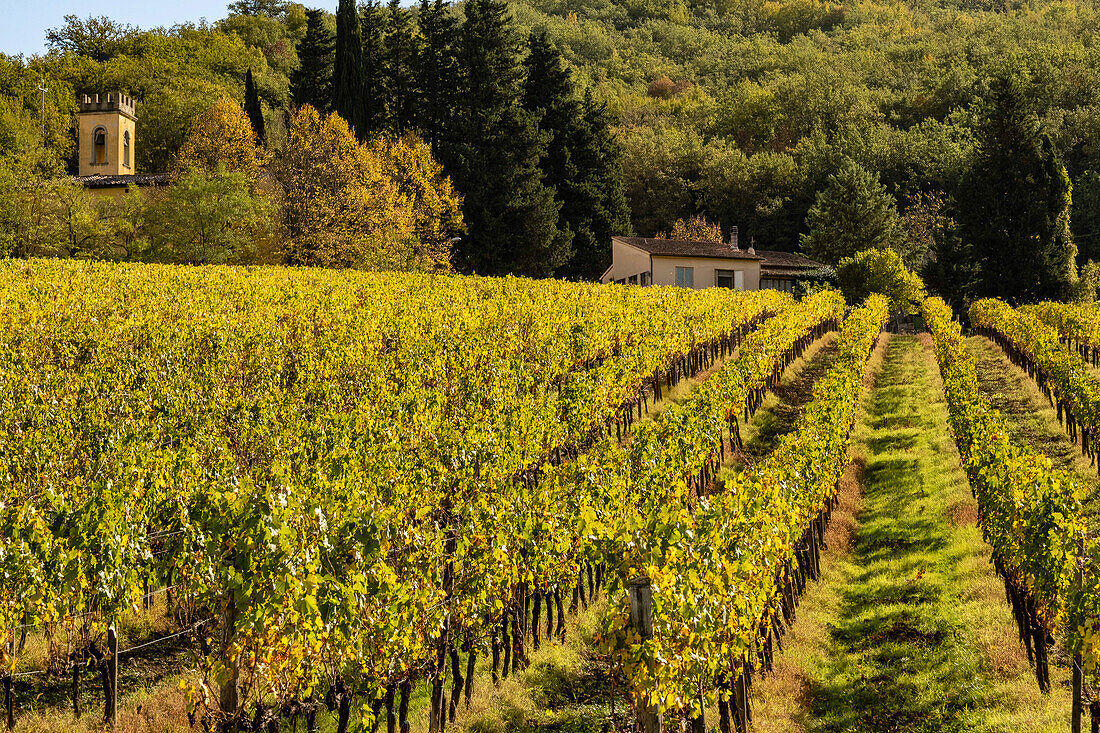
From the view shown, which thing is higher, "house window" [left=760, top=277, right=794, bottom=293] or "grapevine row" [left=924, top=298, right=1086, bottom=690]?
"house window" [left=760, top=277, right=794, bottom=293]

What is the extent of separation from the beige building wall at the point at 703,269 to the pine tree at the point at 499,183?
19.6 ft

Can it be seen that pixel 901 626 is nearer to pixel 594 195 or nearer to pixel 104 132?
pixel 594 195

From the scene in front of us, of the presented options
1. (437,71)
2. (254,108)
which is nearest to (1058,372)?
(437,71)

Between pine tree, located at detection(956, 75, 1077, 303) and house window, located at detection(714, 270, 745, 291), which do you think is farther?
house window, located at detection(714, 270, 745, 291)

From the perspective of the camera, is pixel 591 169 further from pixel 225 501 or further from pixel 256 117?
pixel 225 501

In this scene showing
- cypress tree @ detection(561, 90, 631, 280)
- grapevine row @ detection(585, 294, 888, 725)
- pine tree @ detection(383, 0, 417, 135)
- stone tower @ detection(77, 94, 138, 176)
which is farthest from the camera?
stone tower @ detection(77, 94, 138, 176)

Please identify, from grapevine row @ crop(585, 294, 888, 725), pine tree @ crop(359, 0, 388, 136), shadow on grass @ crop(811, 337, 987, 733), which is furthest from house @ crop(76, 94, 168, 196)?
grapevine row @ crop(585, 294, 888, 725)

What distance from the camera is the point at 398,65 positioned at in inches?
2031

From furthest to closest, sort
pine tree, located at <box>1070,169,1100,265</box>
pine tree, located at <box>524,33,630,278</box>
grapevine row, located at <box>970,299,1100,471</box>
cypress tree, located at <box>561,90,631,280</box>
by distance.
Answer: pine tree, located at <box>1070,169,1100,265</box>
cypress tree, located at <box>561,90,631,280</box>
pine tree, located at <box>524,33,630,278</box>
grapevine row, located at <box>970,299,1100,471</box>

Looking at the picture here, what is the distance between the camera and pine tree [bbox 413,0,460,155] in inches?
1937

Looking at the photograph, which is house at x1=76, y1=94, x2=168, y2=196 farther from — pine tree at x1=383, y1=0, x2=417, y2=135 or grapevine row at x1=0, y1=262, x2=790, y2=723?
grapevine row at x1=0, y1=262, x2=790, y2=723

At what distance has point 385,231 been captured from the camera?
3919 cm

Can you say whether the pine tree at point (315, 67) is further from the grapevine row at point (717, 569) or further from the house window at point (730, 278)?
the grapevine row at point (717, 569)

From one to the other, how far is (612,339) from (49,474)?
14806 mm
